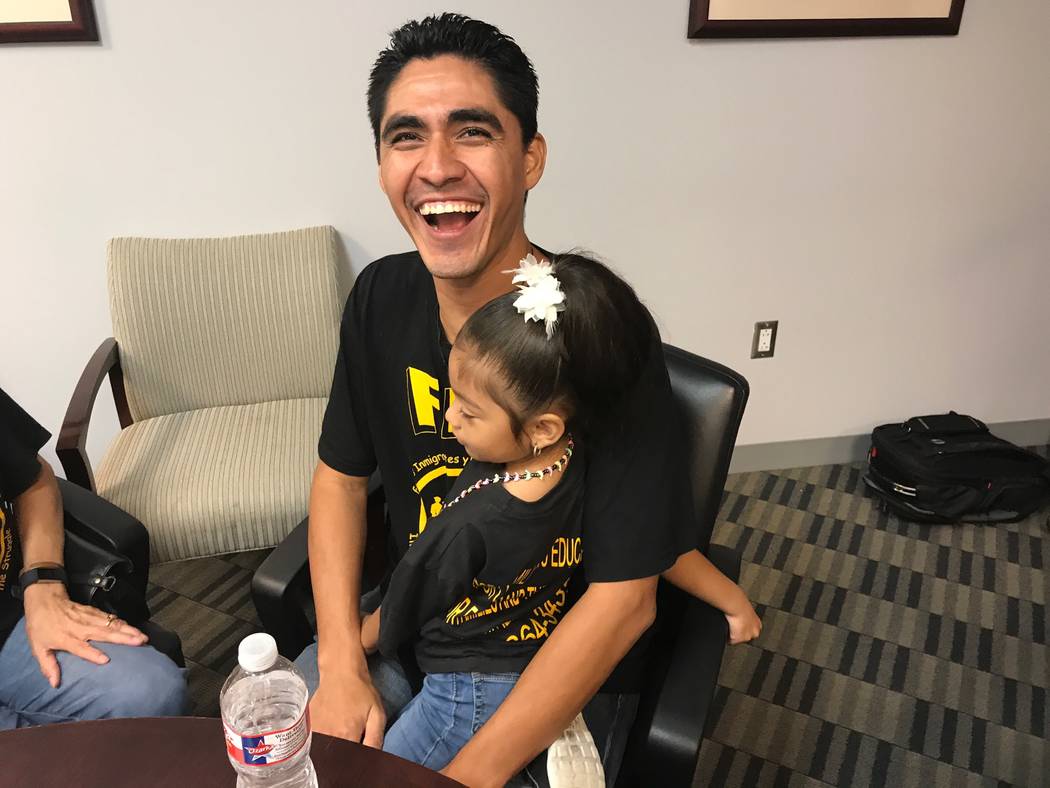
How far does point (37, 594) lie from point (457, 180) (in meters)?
1.07

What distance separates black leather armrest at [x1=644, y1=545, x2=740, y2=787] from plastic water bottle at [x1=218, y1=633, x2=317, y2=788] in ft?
1.42

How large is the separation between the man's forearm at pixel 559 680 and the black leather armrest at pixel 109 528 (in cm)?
81

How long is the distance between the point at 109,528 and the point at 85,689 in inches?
11.4

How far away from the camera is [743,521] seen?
264 centimetres

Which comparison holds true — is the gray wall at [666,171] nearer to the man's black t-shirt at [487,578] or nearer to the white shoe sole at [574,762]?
the man's black t-shirt at [487,578]

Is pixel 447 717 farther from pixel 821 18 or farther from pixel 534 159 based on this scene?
pixel 821 18

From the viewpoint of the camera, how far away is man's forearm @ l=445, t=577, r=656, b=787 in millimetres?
1032

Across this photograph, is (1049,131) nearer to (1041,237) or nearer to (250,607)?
(1041,237)

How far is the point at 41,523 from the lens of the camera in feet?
4.73

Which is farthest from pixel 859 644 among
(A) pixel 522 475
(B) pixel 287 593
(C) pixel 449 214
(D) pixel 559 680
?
(C) pixel 449 214

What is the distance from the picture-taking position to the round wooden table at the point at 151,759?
87cm

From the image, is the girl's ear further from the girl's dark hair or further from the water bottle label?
the water bottle label

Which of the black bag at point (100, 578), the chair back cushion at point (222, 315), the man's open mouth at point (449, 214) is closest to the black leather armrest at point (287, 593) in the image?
the black bag at point (100, 578)

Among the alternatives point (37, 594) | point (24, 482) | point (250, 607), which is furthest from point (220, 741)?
point (250, 607)
